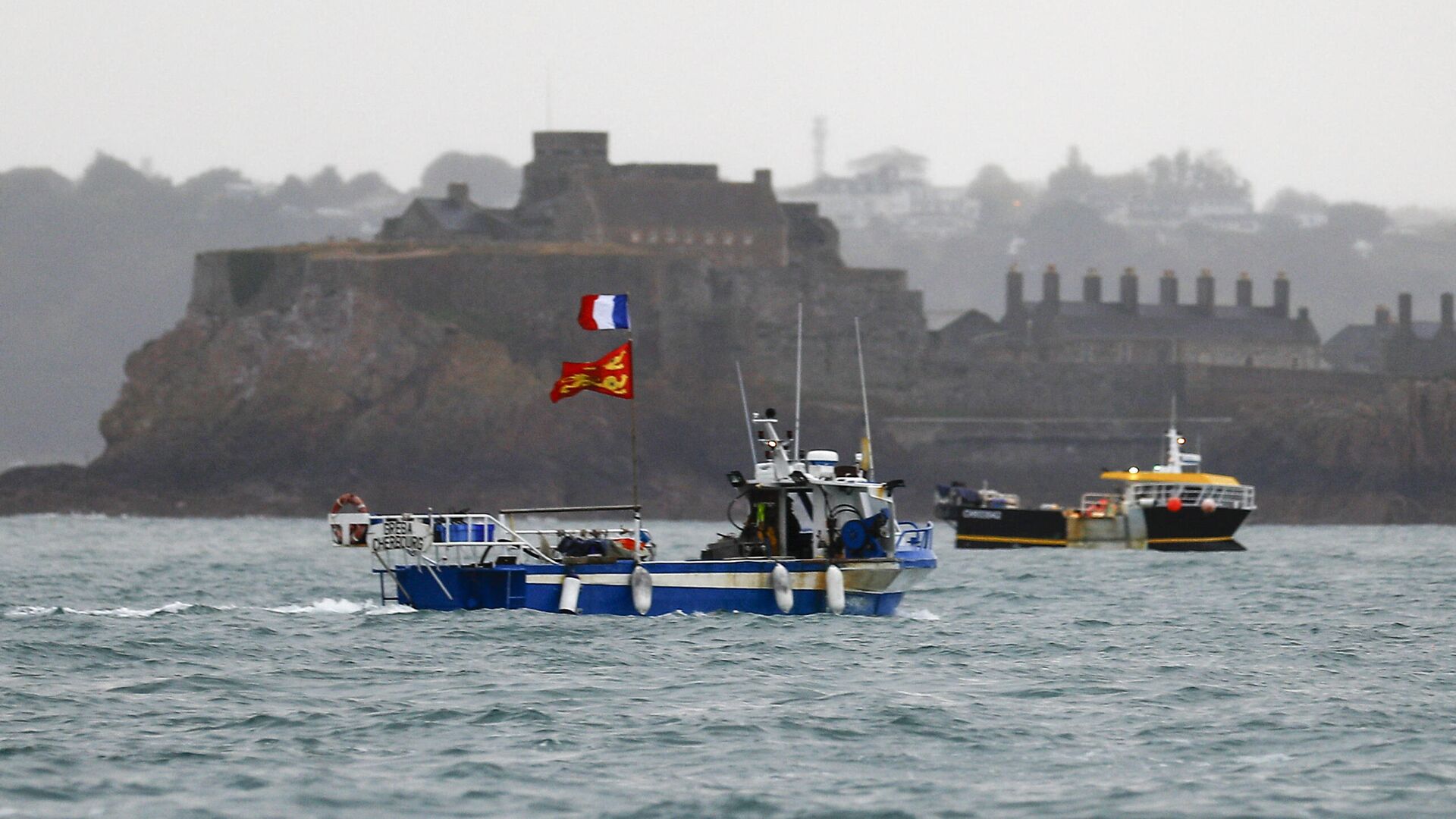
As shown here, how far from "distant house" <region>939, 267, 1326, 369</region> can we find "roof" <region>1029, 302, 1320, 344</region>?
3cm

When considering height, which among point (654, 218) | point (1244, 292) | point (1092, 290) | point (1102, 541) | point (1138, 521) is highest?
point (654, 218)

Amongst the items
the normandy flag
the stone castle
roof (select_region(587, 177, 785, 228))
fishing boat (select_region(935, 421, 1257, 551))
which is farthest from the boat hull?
roof (select_region(587, 177, 785, 228))

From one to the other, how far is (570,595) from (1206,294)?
84.1 metres

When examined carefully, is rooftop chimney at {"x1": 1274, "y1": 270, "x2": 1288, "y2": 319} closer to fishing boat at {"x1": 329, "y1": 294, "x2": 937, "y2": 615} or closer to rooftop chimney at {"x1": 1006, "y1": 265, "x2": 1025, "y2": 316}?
rooftop chimney at {"x1": 1006, "y1": 265, "x2": 1025, "y2": 316}

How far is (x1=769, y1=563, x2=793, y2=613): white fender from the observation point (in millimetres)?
31766

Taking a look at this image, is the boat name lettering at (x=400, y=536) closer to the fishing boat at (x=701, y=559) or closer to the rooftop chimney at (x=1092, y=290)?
the fishing boat at (x=701, y=559)

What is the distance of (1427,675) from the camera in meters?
27.4

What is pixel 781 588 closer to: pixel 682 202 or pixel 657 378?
pixel 657 378

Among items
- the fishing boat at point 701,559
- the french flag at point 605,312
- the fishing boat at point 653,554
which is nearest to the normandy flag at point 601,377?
the fishing boat at point 653,554

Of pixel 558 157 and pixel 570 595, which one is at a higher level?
pixel 558 157

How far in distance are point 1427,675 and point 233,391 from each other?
230 feet

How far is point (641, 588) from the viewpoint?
31.2m

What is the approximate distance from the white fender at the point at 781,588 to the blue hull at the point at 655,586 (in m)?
0.08

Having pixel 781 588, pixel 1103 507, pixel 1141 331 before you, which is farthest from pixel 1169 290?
pixel 781 588
